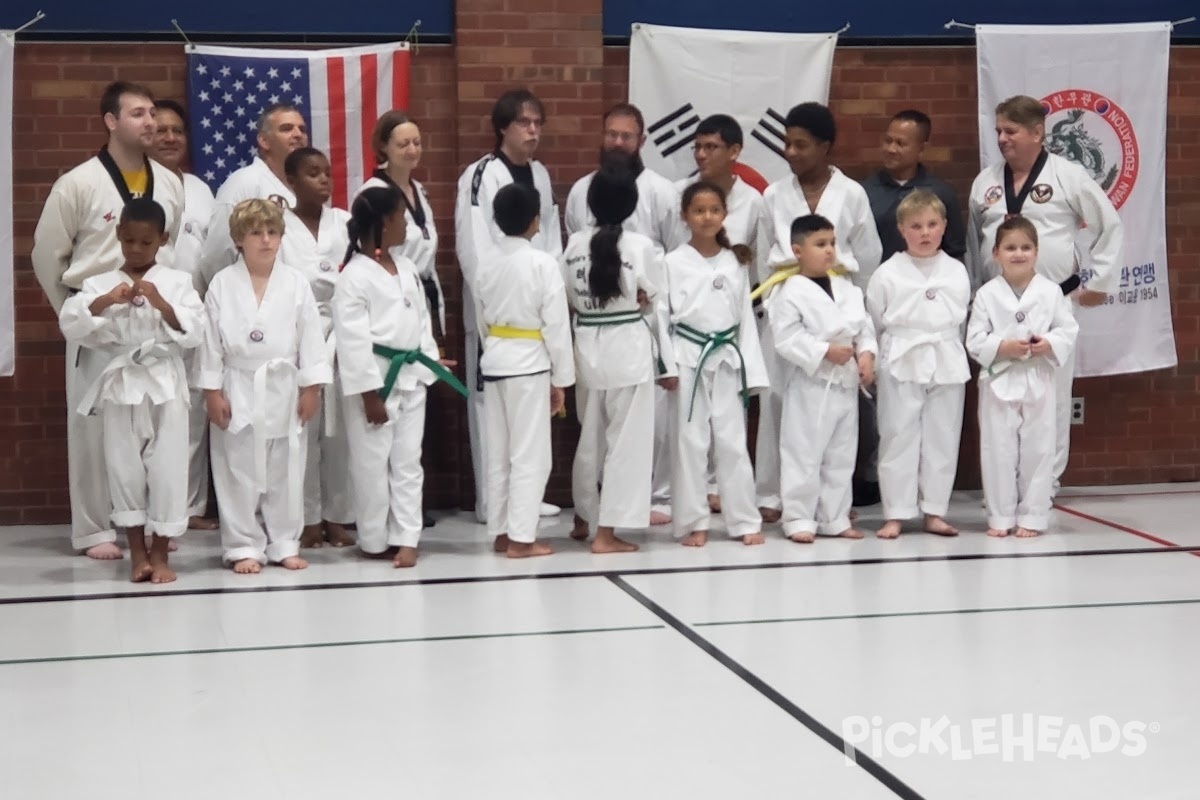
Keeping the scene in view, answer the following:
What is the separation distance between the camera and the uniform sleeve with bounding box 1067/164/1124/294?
21.4 ft

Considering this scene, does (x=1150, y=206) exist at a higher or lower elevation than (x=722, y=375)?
higher

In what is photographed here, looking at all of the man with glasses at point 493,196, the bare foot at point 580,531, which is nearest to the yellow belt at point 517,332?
the man with glasses at point 493,196

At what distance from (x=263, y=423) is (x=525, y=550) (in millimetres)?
1065

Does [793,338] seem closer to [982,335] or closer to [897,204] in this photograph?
[982,335]

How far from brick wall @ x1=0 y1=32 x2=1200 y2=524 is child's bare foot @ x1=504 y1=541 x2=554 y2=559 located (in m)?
1.25

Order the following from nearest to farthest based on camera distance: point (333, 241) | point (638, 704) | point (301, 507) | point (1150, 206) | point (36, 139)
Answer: point (638, 704)
point (301, 507)
point (333, 241)
point (36, 139)
point (1150, 206)

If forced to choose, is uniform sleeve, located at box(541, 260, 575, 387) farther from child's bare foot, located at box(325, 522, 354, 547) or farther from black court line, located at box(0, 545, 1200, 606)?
child's bare foot, located at box(325, 522, 354, 547)

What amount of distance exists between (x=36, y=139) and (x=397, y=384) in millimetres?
2152

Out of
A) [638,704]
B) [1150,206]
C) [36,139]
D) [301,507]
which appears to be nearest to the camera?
[638,704]

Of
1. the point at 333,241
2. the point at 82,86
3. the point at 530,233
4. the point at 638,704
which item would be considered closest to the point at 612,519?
the point at 530,233

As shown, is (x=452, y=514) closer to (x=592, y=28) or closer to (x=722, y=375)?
(x=722, y=375)

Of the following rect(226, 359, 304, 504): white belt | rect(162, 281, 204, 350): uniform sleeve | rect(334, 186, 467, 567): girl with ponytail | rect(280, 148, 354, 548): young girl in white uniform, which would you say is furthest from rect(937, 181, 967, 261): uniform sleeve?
rect(162, 281, 204, 350): uniform sleeve

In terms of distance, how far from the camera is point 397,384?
564 cm

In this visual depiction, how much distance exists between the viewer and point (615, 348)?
5.75 meters
